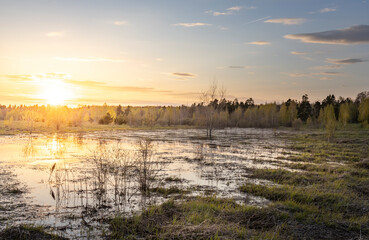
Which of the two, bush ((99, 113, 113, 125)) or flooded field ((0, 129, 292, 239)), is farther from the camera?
bush ((99, 113, 113, 125))

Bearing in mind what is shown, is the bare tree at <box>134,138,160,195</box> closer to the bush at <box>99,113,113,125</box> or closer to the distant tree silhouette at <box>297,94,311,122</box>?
the bush at <box>99,113,113,125</box>

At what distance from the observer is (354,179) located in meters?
15.0

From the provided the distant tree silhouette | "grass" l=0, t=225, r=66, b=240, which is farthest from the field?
the distant tree silhouette

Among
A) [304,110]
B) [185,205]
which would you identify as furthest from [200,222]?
[304,110]

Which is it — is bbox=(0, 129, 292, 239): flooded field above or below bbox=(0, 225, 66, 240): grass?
below

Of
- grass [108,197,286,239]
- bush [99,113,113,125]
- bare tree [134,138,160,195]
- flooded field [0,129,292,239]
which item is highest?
bush [99,113,113,125]

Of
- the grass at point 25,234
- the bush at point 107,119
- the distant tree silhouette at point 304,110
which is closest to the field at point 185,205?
the grass at point 25,234

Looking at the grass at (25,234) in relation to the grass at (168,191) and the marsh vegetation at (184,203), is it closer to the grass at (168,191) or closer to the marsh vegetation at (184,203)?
the marsh vegetation at (184,203)

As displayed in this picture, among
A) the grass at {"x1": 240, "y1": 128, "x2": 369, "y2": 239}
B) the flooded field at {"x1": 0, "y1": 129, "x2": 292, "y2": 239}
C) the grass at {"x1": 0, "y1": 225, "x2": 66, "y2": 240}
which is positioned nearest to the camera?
the grass at {"x1": 0, "y1": 225, "x2": 66, "y2": 240}

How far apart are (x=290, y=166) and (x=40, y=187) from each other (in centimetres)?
1583

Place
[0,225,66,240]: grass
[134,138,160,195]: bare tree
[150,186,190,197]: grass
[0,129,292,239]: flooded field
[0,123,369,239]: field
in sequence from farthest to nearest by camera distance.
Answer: [150,186,190,197]: grass, [134,138,160,195]: bare tree, [0,129,292,239]: flooded field, [0,123,369,239]: field, [0,225,66,240]: grass

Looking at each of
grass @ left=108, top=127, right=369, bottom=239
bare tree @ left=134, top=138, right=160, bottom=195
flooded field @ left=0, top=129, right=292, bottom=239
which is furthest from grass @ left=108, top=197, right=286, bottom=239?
bare tree @ left=134, top=138, right=160, bottom=195

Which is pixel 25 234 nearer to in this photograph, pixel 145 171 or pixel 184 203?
pixel 184 203

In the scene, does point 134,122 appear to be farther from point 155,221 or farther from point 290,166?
point 155,221
